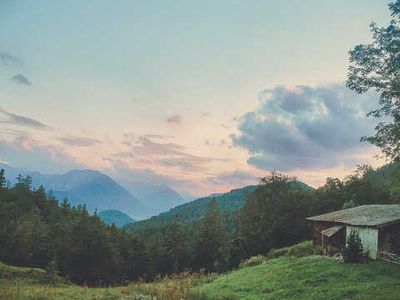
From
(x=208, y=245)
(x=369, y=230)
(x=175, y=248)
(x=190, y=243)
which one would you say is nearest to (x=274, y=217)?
(x=208, y=245)

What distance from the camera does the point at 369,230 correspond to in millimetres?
34062

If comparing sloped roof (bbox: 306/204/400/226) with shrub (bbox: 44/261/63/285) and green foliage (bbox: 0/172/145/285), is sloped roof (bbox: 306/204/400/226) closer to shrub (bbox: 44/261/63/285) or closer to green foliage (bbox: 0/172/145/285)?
shrub (bbox: 44/261/63/285)

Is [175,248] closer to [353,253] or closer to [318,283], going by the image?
[353,253]

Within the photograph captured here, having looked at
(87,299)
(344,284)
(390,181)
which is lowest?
(87,299)

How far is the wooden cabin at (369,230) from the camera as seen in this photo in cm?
3281

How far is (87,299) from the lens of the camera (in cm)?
2175

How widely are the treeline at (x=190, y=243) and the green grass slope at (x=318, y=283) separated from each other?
36.3 meters

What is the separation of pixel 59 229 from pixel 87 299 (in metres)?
81.9

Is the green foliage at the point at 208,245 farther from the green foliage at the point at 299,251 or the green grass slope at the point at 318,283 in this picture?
the green grass slope at the point at 318,283

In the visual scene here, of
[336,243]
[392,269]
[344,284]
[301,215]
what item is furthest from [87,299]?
[301,215]

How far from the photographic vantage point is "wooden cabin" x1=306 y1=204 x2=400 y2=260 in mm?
32812

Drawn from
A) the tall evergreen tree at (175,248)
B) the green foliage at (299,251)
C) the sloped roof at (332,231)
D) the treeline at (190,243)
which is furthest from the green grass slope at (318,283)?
the tall evergreen tree at (175,248)

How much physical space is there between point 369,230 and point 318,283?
1148 centimetres

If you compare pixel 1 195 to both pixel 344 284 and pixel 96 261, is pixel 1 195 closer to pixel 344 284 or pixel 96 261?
pixel 96 261
